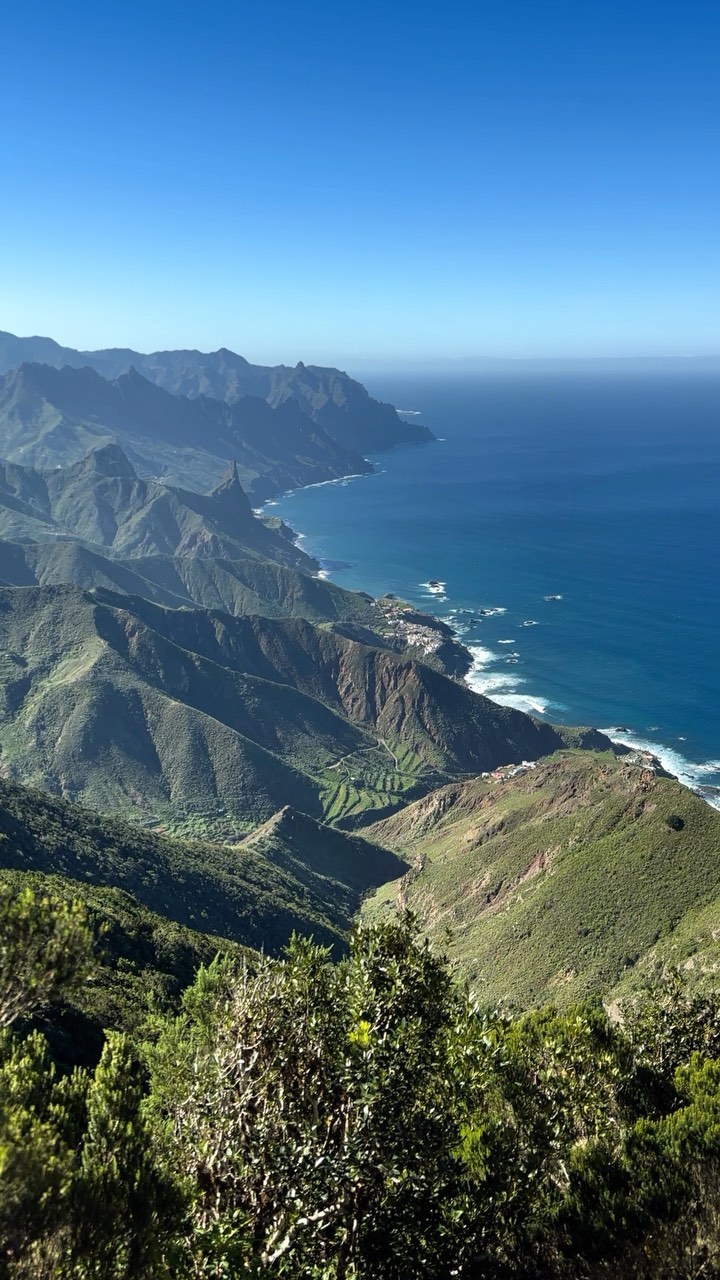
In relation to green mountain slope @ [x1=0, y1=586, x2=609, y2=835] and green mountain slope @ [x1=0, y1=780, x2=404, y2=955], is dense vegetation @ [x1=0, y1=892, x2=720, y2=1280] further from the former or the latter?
green mountain slope @ [x1=0, y1=586, x2=609, y2=835]

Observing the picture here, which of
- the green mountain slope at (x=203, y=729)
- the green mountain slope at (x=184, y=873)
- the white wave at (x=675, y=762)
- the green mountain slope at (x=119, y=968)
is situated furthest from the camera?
the green mountain slope at (x=203, y=729)

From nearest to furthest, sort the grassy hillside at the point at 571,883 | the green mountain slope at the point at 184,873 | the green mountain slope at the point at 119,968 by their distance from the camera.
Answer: the green mountain slope at the point at 119,968 → the grassy hillside at the point at 571,883 → the green mountain slope at the point at 184,873

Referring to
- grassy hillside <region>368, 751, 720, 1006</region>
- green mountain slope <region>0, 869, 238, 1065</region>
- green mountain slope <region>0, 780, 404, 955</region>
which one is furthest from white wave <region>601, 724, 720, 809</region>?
green mountain slope <region>0, 869, 238, 1065</region>

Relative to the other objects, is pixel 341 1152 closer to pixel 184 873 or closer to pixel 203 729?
pixel 184 873

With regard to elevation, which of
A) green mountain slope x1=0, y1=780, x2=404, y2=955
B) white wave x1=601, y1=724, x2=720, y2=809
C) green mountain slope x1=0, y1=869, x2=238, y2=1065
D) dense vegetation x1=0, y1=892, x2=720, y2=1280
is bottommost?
white wave x1=601, y1=724, x2=720, y2=809

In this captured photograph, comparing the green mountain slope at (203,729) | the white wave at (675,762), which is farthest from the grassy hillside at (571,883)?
the green mountain slope at (203,729)

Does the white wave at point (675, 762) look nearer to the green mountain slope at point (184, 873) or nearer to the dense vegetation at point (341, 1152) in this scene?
the green mountain slope at point (184, 873)
